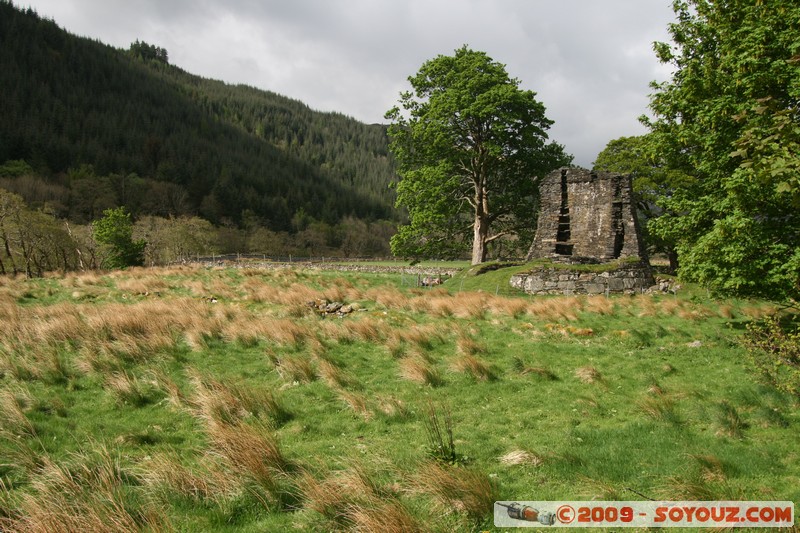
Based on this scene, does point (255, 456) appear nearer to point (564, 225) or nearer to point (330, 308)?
point (330, 308)

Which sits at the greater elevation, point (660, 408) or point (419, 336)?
point (419, 336)

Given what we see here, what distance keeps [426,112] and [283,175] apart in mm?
124472

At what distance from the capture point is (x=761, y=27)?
28.4 feet

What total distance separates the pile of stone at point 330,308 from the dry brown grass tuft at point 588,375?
24.9 ft

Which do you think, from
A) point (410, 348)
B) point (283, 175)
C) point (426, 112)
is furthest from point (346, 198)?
point (410, 348)

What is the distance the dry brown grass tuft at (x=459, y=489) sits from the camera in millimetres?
3961

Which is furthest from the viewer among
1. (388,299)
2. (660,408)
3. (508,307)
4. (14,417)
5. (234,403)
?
(388,299)

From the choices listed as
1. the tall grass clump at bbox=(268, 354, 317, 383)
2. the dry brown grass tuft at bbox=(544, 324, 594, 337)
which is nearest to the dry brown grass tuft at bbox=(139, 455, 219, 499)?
the tall grass clump at bbox=(268, 354, 317, 383)

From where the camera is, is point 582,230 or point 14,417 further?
point 582,230

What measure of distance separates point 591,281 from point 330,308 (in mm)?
12481

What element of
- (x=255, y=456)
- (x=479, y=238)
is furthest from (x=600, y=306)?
(x=255, y=456)

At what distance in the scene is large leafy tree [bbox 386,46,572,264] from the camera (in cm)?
2355

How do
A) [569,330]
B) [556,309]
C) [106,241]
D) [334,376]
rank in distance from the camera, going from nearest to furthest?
[334,376] < [569,330] < [556,309] < [106,241]

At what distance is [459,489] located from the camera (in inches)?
161
